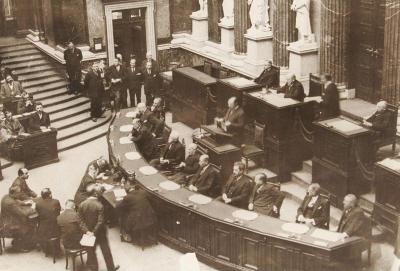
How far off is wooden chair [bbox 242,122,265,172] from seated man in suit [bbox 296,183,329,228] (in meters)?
3.07

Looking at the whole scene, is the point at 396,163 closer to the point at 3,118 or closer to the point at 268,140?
the point at 268,140

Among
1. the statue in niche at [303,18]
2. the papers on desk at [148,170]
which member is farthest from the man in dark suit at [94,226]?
Answer: the statue in niche at [303,18]

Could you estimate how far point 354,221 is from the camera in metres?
9.36

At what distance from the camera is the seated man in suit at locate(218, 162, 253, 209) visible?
11.0 meters

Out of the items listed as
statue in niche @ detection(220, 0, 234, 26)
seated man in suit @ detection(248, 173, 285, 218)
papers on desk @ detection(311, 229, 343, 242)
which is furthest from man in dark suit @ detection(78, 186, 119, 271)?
statue in niche @ detection(220, 0, 234, 26)

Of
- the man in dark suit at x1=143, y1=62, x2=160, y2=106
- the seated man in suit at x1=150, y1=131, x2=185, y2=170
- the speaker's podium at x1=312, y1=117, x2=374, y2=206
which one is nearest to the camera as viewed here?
the speaker's podium at x1=312, y1=117, x2=374, y2=206

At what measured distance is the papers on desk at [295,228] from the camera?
9414mm

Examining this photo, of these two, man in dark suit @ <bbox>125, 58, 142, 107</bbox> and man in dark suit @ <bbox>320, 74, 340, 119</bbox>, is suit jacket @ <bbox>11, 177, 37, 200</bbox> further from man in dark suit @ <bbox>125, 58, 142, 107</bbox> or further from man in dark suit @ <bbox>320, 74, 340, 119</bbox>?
man in dark suit @ <bbox>125, 58, 142, 107</bbox>

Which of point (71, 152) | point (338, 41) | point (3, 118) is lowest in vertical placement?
point (71, 152)

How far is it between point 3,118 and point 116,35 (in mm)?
6646

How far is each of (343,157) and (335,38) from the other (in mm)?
4413

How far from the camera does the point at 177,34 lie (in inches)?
850

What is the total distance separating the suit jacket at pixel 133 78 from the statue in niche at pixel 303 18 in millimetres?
4469

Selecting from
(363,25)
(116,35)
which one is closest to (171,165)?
(363,25)
